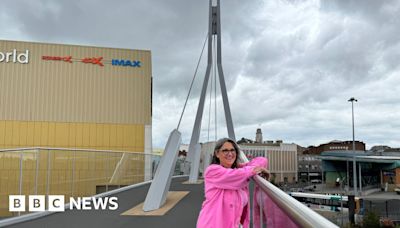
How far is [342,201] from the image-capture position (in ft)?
102

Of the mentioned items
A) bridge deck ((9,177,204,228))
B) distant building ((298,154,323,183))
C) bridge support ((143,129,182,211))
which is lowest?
distant building ((298,154,323,183))

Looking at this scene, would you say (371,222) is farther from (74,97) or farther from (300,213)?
(300,213)

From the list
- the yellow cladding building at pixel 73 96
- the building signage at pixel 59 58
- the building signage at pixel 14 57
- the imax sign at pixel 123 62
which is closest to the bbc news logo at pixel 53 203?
the yellow cladding building at pixel 73 96

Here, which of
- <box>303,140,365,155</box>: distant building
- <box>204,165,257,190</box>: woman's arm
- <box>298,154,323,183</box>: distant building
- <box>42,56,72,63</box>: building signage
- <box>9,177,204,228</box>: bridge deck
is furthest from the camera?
<box>303,140,365,155</box>: distant building

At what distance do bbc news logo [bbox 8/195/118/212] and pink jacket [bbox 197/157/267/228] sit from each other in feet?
22.8

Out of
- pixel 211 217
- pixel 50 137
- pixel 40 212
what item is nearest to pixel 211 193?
pixel 211 217

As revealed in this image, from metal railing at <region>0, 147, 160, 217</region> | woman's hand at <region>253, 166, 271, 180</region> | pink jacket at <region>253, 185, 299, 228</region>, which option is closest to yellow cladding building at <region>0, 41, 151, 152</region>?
metal railing at <region>0, 147, 160, 217</region>

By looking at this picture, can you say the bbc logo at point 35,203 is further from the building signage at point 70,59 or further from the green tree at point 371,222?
the green tree at point 371,222

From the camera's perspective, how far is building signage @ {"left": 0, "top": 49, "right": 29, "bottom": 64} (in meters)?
25.1

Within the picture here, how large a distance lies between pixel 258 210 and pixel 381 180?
218 feet

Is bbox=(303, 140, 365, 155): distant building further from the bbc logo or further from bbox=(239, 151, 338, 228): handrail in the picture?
bbox=(239, 151, 338, 228): handrail

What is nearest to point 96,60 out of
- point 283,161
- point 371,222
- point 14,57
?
point 14,57

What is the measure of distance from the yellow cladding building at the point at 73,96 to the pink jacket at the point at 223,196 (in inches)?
930

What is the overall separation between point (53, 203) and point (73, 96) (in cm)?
1776
